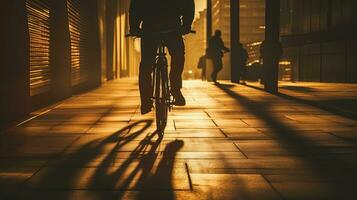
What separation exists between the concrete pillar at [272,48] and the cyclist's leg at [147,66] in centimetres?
781

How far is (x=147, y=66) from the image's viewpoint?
650 centimetres

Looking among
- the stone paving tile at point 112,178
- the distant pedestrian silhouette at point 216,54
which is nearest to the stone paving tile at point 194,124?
the stone paving tile at point 112,178

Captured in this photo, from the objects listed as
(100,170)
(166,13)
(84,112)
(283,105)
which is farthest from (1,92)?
(283,105)

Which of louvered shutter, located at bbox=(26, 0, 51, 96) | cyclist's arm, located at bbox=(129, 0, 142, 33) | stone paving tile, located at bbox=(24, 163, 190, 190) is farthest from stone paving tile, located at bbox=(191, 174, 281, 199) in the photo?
louvered shutter, located at bbox=(26, 0, 51, 96)

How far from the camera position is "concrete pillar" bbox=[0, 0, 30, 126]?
A: 714 centimetres

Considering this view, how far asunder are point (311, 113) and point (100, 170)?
4915mm

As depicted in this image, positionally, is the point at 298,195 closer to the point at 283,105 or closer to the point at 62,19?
the point at 283,105

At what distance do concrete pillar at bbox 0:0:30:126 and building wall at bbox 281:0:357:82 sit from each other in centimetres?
2098

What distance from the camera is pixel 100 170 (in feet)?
13.9

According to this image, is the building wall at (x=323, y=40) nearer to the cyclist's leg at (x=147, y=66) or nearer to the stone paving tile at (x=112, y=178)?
the cyclist's leg at (x=147, y=66)

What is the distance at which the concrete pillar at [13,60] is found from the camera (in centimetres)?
714

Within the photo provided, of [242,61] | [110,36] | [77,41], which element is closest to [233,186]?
[77,41]

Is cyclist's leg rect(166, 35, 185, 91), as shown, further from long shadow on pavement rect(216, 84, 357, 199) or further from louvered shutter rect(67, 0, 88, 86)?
louvered shutter rect(67, 0, 88, 86)

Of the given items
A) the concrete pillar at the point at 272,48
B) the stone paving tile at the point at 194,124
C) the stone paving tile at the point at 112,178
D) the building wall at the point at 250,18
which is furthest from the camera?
the building wall at the point at 250,18
